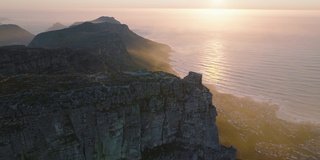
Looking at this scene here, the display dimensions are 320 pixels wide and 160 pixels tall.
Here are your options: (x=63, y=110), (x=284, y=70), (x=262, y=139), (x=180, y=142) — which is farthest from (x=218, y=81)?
(x=63, y=110)

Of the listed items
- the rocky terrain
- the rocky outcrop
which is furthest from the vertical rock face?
the rocky outcrop

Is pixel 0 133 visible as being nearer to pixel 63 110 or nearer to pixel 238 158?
pixel 63 110

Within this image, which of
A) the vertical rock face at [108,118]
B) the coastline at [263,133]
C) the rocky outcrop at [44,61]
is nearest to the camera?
the vertical rock face at [108,118]

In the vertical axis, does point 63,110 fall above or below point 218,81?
above

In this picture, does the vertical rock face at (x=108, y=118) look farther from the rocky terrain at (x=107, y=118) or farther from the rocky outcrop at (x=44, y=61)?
the rocky outcrop at (x=44, y=61)

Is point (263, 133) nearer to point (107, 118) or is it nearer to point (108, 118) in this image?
point (108, 118)

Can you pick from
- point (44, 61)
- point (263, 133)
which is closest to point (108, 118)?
point (44, 61)

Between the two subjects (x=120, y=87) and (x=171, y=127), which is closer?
(x=120, y=87)

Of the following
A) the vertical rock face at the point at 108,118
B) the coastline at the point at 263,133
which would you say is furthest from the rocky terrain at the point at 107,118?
the coastline at the point at 263,133
